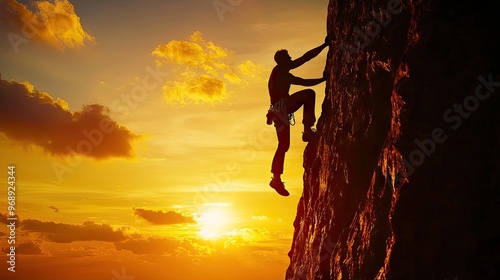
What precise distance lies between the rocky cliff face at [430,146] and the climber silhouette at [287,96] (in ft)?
13.6

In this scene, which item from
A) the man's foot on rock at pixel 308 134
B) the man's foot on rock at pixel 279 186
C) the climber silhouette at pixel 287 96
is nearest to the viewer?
the climber silhouette at pixel 287 96

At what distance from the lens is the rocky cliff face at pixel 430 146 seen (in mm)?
6961

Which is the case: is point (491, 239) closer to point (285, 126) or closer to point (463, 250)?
point (463, 250)

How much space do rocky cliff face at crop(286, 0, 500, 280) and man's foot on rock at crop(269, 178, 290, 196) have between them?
548 cm

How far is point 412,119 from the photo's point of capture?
7.92m

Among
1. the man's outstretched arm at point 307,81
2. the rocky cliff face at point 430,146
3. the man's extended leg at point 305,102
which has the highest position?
the man's outstretched arm at point 307,81

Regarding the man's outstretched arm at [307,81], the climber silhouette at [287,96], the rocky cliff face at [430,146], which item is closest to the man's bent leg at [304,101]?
the climber silhouette at [287,96]

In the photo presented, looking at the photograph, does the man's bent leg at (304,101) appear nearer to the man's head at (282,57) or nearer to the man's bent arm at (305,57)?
the man's bent arm at (305,57)

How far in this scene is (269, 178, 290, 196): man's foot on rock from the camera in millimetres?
15695

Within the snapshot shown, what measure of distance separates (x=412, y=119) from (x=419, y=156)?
28.7 inches

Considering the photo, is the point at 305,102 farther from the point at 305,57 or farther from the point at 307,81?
the point at 305,57

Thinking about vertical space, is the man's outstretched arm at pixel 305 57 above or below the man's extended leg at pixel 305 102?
above

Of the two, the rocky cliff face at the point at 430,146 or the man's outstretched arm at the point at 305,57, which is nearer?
the rocky cliff face at the point at 430,146

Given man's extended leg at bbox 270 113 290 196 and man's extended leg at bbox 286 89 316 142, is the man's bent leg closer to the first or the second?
man's extended leg at bbox 286 89 316 142
